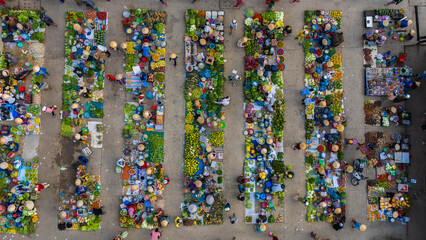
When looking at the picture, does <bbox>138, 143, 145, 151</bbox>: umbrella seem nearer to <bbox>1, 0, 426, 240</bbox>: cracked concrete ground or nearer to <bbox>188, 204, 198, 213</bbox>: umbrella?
<bbox>1, 0, 426, 240</bbox>: cracked concrete ground

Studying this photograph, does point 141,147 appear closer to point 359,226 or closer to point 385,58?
point 359,226

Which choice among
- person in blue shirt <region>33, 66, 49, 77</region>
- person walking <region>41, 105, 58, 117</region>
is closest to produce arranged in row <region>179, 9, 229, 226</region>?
person walking <region>41, 105, 58, 117</region>

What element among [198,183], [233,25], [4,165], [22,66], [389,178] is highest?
[233,25]

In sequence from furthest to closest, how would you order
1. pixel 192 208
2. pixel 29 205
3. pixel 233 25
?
pixel 233 25, pixel 192 208, pixel 29 205

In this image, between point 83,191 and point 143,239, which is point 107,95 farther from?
point 143,239

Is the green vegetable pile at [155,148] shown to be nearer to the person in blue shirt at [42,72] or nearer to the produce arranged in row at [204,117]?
the produce arranged in row at [204,117]

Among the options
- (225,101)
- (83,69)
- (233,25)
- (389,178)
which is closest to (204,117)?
(225,101)

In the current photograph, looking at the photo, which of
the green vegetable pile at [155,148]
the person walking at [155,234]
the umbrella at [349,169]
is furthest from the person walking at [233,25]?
the person walking at [155,234]
